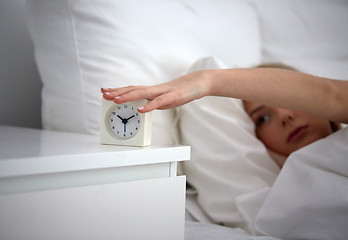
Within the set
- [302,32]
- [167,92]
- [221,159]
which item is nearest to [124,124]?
[167,92]

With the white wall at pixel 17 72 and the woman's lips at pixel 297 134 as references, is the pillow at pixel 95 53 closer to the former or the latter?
the white wall at pixel 17 72

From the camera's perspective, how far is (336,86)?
0.98 metres

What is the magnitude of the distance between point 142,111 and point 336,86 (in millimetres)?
570

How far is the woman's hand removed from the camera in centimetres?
74

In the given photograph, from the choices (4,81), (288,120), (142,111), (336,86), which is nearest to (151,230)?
(142,111)

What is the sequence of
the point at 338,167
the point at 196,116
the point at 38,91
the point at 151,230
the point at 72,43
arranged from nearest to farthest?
the point at 151,230 < the point at 338,167 < the point at 72,43 < the point at 196,116 < the point at 38,91

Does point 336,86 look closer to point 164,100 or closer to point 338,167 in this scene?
point 338,167

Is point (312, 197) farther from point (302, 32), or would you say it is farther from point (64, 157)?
point (302, 32)

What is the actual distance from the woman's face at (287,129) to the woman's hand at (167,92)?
1.53 ft

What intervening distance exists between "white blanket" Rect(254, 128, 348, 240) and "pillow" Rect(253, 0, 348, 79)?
27.8 inches

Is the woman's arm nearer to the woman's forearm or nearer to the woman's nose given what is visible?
the woman's forearm

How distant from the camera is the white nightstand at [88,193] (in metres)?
0.55

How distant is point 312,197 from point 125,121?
0.51m

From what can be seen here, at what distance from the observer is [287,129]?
4.19 feet
